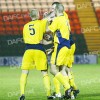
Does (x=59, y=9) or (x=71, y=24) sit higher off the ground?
(x=71, y=24)

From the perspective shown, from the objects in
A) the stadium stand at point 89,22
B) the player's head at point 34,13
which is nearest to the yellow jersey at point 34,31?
the player's head at point 34,13

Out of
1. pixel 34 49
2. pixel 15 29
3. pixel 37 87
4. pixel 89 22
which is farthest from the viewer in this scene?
pixel 89 22

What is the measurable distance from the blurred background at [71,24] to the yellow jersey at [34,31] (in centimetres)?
1197

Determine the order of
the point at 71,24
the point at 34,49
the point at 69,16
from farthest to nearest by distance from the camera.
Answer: the point at 69,16 < the point at 71,24 < the point at 34,49

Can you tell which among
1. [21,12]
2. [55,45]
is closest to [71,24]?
[21,12]

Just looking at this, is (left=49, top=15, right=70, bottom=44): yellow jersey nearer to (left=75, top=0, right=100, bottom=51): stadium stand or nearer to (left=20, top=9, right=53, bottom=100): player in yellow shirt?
(left=20, top=9, right=53, bottom=100): player in yellow shirt

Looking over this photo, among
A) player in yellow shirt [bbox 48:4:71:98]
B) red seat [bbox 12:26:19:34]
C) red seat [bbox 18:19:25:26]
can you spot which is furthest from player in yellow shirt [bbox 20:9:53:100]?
red seat [bbox 18:19:25:26]

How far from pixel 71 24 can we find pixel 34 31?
667 inches

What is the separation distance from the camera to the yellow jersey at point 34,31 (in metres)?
9.91

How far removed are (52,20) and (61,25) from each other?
37cm

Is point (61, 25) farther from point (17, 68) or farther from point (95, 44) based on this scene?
point (95, 44)

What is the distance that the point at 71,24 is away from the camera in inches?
1054

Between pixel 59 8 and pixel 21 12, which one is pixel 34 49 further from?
pixel 21 12

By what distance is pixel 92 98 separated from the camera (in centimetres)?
1034
